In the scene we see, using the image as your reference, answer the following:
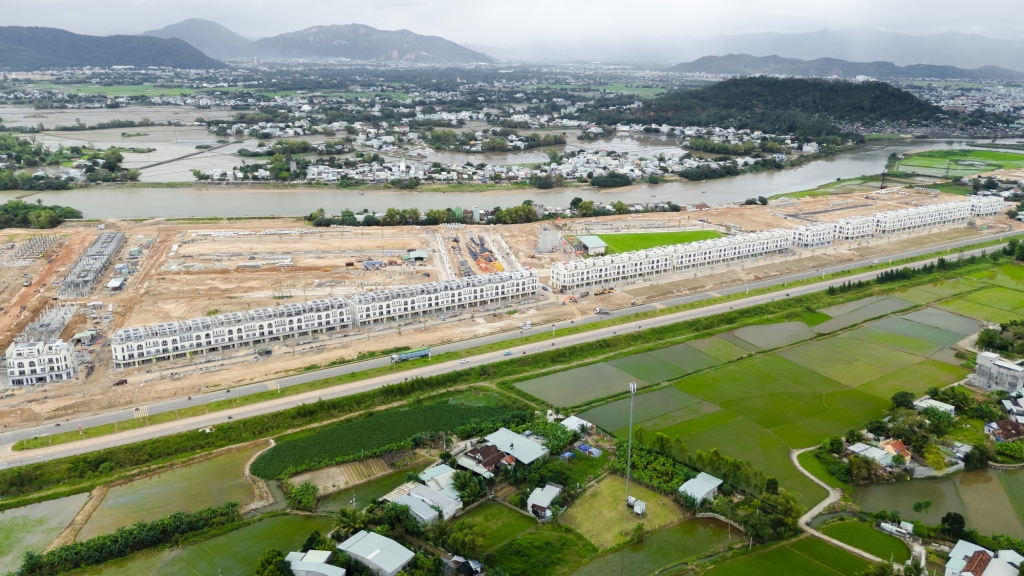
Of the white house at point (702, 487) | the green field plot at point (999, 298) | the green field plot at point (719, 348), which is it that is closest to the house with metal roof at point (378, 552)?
the white house at point (702, 487)

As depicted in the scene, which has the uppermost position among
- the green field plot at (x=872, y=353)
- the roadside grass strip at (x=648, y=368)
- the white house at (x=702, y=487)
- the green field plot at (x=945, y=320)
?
the green field plot at (x=945, y=320)

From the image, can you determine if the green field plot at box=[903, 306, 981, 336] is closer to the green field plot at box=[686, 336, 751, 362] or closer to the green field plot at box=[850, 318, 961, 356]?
the green field plot at box=[850, 318, 961, 356]

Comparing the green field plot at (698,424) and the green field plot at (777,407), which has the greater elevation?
the green field plot at (777,407)

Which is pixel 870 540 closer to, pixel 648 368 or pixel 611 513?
pixel 611 513

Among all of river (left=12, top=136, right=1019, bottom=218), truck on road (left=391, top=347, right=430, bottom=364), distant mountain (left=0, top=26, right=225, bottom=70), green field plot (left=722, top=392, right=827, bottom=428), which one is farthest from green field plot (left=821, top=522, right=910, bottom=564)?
distant mountain (left=0, top=26, right=225, bottom=70)

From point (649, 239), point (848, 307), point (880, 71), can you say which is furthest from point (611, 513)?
point (880, 71)

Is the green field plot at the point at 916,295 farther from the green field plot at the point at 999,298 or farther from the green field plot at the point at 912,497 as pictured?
the green field plot at the point at 912,497
